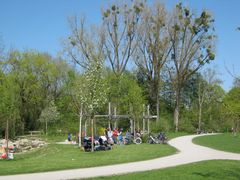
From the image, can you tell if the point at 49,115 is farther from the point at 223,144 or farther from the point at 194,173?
the point at 194,173

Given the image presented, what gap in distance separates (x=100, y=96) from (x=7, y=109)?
16503mm

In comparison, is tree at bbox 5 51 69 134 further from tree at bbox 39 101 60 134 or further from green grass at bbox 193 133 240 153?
green grass at bbox 193 133 240 153

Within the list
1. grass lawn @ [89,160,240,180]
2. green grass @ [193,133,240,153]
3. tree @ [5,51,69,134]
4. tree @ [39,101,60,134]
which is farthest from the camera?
tree @ [5,51,69,134]

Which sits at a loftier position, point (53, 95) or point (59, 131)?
point (53, 95)

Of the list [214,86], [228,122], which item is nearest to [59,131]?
[228,122]

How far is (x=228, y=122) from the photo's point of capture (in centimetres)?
6575

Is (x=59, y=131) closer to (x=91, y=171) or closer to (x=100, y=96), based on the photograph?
(x=100, y=96)

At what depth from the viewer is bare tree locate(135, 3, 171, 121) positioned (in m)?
56.7

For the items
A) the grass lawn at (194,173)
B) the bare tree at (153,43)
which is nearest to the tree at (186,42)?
the bare tree at (153,43)

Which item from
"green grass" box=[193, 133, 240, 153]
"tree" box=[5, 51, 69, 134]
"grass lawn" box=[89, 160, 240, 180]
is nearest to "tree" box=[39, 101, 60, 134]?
"tree" box=[5, 51, 69, 134]

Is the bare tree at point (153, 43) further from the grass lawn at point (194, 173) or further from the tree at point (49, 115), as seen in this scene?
the grass lawn at point (194, 173)

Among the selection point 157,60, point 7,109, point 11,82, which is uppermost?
point 157,60

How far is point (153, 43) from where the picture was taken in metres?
58.1

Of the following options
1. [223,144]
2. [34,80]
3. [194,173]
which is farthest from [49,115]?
[194,173]
